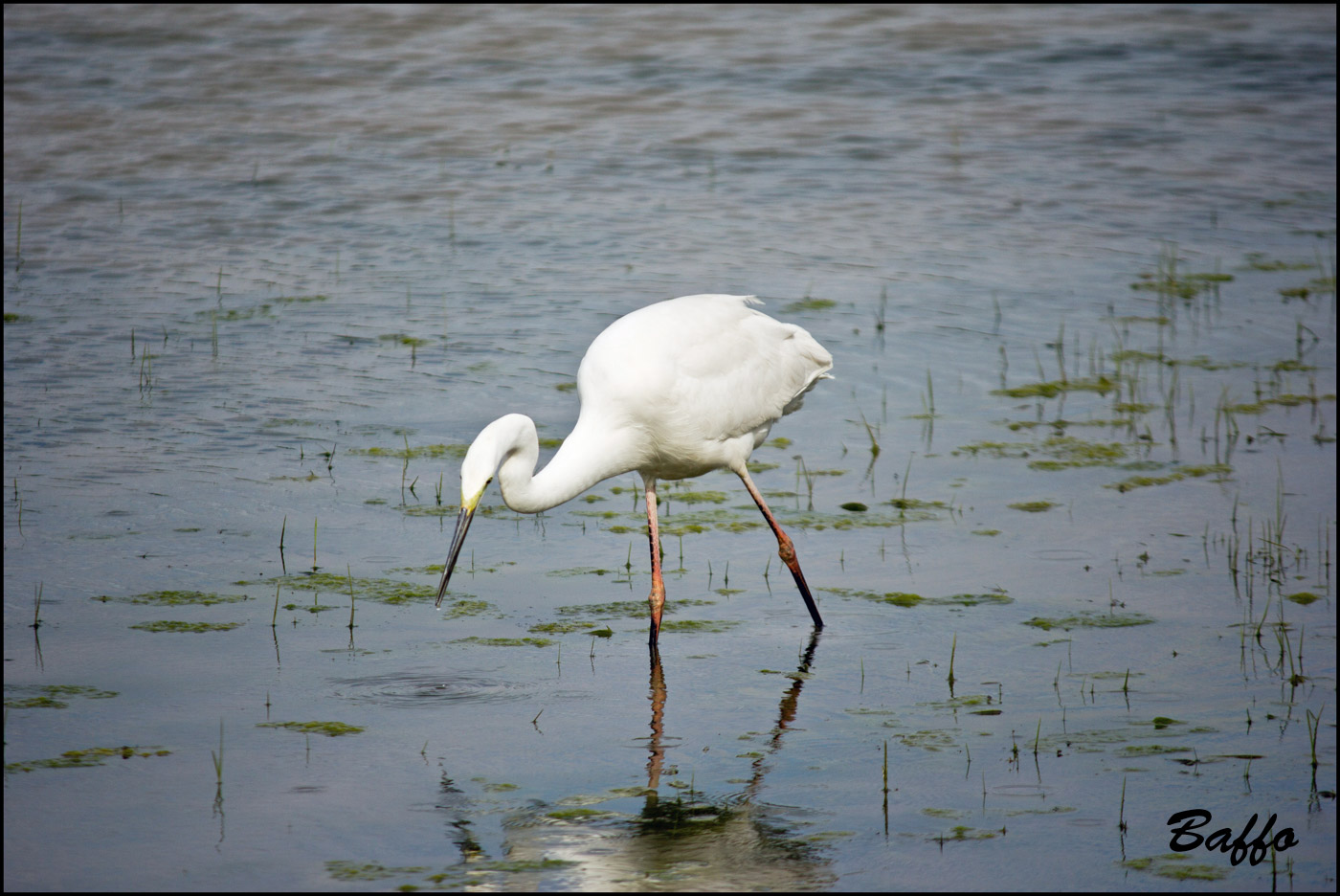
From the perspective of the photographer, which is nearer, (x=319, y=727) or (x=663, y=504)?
(x=319, y=727)

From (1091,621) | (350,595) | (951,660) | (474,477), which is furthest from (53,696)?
(1091,621)

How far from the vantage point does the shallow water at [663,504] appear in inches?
172

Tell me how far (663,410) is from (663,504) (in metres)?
1.57

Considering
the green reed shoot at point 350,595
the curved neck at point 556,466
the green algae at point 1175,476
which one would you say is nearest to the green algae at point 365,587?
the green reed shoot at point 350,595

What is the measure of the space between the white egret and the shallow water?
53 cm

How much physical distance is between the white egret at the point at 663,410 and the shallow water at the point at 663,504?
20.8 inches

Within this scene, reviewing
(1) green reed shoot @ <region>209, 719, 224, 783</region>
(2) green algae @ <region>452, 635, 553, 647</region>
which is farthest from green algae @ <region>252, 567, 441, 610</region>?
(1) green reed shoot @ <region>209, 719, 224, 783</region>

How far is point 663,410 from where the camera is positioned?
609cm

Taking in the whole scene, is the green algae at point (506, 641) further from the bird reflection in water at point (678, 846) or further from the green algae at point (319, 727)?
the bird reflection in water at point (678, 846)

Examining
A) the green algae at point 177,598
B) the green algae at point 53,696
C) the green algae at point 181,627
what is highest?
the green algae at point 177,598

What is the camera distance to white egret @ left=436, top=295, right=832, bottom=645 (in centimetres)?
580

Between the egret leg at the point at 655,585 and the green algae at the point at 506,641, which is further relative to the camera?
the egret leg at the point at 655,585

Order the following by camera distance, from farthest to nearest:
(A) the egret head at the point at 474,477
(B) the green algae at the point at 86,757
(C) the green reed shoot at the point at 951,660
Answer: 1. (C) the green reed shoot at the point at 951,660
2. (A) the egret head at the point at 474,477
3. (B) the green algae at the point at 86,757

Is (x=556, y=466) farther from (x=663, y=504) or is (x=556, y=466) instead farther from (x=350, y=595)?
(x=663, y=504)
